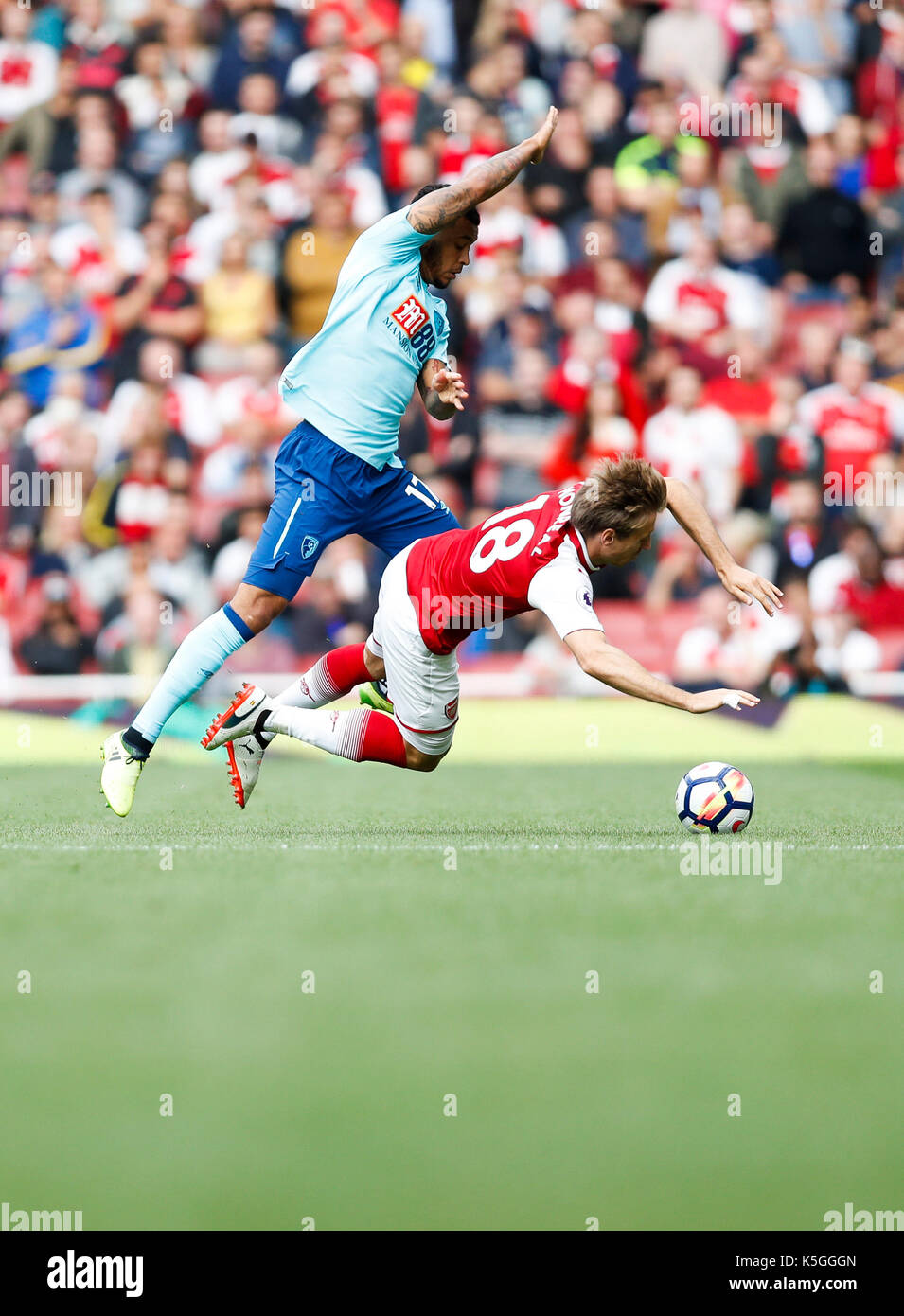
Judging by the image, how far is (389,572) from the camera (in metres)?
6.69

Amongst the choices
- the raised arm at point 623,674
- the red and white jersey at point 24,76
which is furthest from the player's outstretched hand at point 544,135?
the red and white jersey at point 24,76

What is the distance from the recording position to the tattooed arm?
253 inches

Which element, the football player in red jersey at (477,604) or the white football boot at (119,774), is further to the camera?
the white football boot at (119,774)

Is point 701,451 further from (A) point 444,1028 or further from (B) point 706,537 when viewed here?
(A) point 444,1028

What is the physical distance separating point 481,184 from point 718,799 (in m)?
2.42

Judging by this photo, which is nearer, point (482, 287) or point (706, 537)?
point (706, 537)

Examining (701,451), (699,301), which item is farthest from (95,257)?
(701,451)

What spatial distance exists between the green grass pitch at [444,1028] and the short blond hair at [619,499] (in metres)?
1.15

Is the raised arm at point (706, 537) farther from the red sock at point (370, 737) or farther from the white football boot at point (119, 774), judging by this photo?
the white football boot at point (119, 774)

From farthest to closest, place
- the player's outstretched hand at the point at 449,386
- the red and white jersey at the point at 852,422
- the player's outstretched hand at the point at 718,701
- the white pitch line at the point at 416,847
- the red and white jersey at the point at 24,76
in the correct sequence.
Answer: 1. the red and white jersey at the point at 24,76
2. the red and white jersey at the point at 852,422
3. the player's outstretched hand at the point at 449,386
4. the white pitch line at the point at 416,847
5. the player's outstretched hand at the point at 718,701

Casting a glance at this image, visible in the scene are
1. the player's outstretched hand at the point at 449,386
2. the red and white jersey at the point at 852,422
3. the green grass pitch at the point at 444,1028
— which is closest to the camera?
the green grass pitch at the point at 444,1028

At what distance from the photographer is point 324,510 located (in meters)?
6.89

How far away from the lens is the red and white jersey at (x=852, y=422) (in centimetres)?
1191

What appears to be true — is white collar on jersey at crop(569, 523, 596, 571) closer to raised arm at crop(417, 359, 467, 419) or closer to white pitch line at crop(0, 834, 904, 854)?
raised arm at crop(417, 359, 467, 419)
